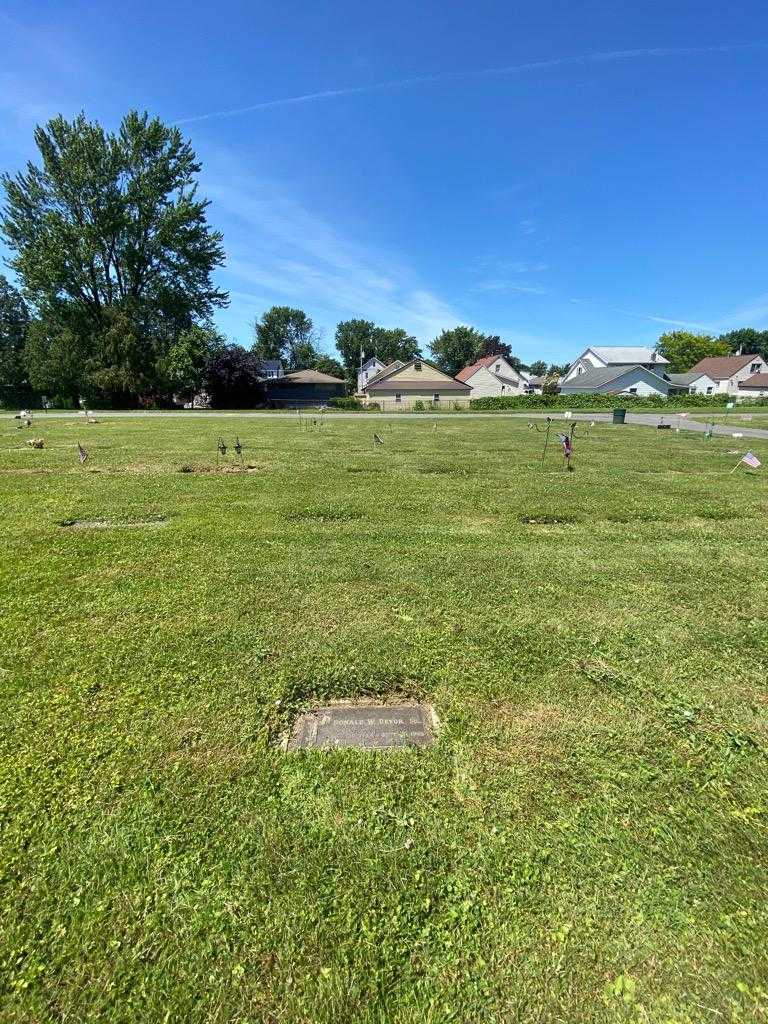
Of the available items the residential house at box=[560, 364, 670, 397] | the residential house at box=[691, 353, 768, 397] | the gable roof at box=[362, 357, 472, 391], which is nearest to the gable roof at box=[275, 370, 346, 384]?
the gable roof at box=[362, 357, 472, 391]

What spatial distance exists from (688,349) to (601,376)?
44.4m

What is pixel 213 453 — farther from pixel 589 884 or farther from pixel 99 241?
pixel 99 241

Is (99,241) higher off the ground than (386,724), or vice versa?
(99,241)

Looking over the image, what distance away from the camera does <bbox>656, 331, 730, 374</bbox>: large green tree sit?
86312mm

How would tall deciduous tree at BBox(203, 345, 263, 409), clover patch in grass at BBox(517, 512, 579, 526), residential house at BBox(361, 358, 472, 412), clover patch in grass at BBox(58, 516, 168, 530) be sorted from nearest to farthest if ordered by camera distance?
clover patch in grass at BBox(58, 516, 168, 530), clover patch in grass at BBox(517, 512, 579, 526), tall deciduous tree at BBox(203, 345, 263, 409), residential house at BBox(361, 358, 472, 412)

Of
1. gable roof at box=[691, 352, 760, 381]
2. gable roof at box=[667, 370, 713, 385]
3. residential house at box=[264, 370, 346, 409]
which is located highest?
gable roof at box=[691, 352, 760, 381]

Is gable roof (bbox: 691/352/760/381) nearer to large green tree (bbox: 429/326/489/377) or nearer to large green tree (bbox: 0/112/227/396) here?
large green tree (bbox: 429/326/489/377)

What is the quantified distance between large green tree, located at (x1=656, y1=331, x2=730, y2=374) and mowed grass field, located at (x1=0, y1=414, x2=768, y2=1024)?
326ft

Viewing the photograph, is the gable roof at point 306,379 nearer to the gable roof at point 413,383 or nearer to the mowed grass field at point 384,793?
the gable roof at point 413,383

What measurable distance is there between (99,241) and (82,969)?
46.0 m

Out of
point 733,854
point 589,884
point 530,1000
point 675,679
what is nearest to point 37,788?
point 530,1000

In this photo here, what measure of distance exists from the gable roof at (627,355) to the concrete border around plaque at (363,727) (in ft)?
230

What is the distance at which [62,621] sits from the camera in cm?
356

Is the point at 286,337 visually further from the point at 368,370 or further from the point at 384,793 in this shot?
the point at 384,793
